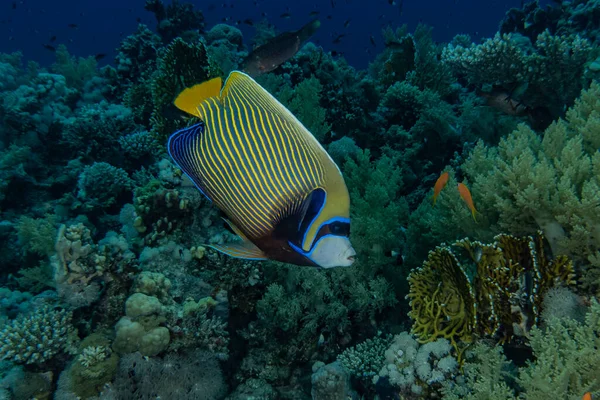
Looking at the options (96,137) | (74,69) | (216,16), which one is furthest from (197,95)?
(216,16)

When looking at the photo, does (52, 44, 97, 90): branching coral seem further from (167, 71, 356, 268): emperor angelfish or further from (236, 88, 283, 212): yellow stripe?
(236, 88, 283, 212): yellow stripe

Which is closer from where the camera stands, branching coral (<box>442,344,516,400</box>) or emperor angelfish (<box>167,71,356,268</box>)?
emperor angelfish (<box>167,71,356,268</box>)

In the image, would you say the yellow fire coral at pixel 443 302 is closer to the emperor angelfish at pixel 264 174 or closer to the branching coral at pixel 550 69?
the emperor angelfish at pixel 264 174

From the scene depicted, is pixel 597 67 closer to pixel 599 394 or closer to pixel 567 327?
pixel 567 327

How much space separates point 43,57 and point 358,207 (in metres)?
93.7

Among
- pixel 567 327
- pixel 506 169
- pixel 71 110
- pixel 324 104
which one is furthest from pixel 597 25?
pixel 71 110

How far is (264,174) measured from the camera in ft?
4.91

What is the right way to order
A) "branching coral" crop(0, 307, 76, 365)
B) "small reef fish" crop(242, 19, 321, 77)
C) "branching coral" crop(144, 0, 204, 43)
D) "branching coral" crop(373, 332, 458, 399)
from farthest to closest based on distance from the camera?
"branching coral" crop(144, 0, 204, 43) → "small reef fish" crop(242, 19, 321, 77) → "branching coral" crop(0, 307, 76, 365) → "branching coral" crop(373, 332, 458, 399)

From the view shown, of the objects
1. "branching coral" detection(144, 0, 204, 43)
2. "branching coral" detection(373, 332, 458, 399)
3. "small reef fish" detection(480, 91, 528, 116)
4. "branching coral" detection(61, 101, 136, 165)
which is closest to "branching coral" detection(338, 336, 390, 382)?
"branching coral" detection(373, 332, 458, 399)

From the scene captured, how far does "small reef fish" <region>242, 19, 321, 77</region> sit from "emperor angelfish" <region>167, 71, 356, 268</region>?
4.55 meters

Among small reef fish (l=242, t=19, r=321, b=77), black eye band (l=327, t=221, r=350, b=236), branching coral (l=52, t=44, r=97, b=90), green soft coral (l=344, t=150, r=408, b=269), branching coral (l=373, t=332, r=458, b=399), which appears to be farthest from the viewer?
branching coral (l=52, t=44, r=97, b=90)

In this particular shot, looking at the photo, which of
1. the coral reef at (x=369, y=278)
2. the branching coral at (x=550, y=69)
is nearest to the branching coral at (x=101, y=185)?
the coral reef at (x=369, y=278)

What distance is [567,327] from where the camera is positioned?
7.47 ft

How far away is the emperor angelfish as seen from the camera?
1.41 m
